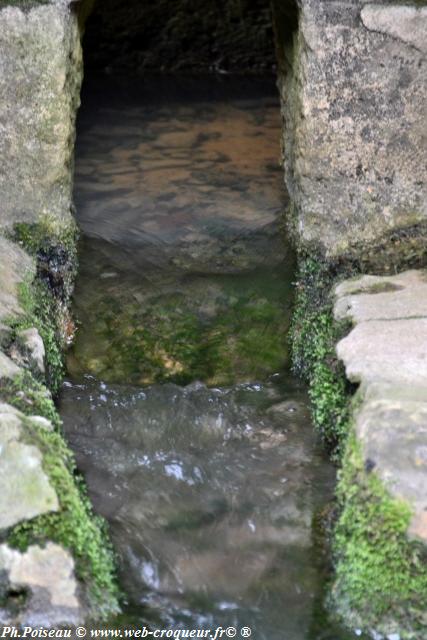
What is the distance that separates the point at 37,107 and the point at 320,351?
4.74 feet

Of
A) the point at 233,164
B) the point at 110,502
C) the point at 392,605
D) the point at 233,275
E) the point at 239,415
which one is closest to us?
the point at 392,605

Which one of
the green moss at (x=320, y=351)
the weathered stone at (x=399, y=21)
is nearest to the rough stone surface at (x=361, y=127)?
the weathered stone at (x=399, y=21)

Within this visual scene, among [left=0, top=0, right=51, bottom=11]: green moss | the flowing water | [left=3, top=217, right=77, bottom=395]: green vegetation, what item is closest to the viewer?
the flowing water

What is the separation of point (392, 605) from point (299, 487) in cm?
65

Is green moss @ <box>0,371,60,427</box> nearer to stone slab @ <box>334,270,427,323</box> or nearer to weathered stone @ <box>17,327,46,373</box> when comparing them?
weathered stone @ <box>17,327,46,373</box>

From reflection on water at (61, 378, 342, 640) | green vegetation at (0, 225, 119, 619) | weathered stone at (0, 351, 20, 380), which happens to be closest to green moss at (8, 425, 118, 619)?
green vegetation at (0, 225, 119, 619)

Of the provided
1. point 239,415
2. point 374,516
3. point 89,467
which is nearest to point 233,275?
point 239,415

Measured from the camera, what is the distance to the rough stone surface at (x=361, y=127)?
12.5ft

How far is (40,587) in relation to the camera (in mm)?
2492

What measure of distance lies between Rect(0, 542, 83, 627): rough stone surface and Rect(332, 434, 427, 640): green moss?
701 mm

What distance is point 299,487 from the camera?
3.14 m

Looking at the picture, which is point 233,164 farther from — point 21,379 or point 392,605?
point 392,605

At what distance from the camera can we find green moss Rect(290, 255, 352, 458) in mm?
3307

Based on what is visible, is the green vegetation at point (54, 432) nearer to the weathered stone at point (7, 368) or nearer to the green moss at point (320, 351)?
the weathered stone at point (7, 368)
